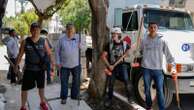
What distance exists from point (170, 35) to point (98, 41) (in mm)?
1881

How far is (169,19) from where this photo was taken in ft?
33.6

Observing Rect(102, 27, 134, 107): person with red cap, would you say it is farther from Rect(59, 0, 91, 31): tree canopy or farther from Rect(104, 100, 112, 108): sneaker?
Rect(59, 0, 91, 31): tree canopy

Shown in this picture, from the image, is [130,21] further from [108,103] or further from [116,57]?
[108,103]

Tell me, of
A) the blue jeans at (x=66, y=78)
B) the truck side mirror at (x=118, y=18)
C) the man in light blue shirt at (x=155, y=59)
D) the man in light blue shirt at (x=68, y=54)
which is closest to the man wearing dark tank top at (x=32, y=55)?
the man in light blue shirt at (x=68, y=54)

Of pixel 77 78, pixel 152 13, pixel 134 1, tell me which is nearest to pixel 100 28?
pixel 77 78

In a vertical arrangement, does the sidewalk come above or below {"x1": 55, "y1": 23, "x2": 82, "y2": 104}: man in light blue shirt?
below

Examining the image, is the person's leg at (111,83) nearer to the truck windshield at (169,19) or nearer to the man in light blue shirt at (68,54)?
the man in light blue shirt at (68,54)

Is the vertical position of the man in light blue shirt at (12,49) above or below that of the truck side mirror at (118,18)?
below

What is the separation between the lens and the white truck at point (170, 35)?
28.2 ft

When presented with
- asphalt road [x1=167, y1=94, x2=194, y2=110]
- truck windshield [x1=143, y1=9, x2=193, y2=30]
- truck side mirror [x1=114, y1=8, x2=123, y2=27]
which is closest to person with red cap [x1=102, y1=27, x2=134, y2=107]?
asphalt road [x1=167, y1=94, x2=194, y2=110]

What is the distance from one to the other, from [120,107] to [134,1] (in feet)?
36.1

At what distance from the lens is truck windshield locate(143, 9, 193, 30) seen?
10023 millimetres

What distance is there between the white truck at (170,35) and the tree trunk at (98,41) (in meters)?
0.97

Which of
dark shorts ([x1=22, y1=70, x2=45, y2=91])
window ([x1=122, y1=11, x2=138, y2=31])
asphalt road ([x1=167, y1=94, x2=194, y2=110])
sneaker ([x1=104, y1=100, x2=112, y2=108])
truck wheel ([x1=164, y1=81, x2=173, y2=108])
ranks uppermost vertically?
window ([x1=122, y1=11, x2=138, y2=31])
